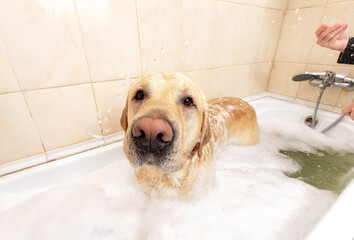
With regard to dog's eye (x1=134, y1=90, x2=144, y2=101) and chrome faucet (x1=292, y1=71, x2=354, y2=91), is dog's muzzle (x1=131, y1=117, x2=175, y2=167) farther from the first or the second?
chrome faucet (x1=292, y1=71, x2=354, y2=91)

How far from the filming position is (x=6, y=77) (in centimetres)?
125

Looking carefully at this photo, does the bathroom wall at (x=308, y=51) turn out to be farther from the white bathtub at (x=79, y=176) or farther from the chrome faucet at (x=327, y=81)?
the white bathtub at (x=79, y=176)

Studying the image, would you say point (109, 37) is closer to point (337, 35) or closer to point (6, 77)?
point (6, 77)

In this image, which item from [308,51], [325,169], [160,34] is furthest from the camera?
[308,51]

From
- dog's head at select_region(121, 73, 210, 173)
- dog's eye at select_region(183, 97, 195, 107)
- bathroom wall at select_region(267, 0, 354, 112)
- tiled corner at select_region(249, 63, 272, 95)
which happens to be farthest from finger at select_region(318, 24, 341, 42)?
dog's eye at select_region(183, 97, 195, 107)

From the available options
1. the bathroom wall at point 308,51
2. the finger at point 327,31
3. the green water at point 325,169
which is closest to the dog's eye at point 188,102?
the green water at point 325,169

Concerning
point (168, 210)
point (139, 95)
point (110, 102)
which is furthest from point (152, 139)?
point (110, 102)

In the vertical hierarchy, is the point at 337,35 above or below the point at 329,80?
above

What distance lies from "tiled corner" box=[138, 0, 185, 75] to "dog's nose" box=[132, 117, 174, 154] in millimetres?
1132

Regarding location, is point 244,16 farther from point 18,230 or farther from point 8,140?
point 18,230

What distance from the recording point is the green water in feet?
5.58

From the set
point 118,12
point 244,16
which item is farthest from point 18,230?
point 244,16

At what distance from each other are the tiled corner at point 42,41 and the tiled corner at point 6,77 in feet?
0.09

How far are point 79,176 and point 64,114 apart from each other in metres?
0.64
